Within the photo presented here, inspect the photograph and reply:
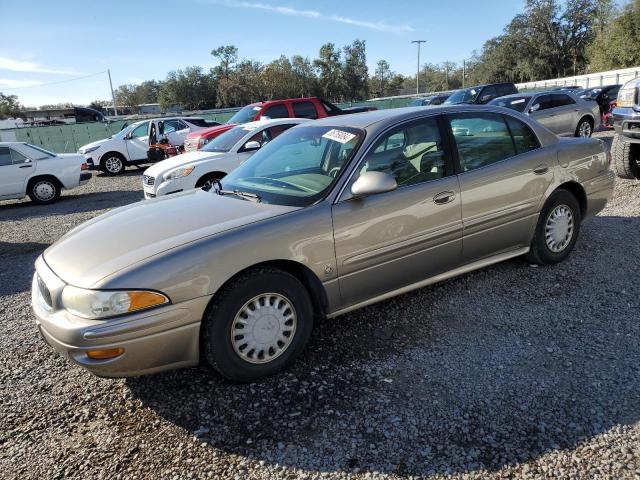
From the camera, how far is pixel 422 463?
7.73ft

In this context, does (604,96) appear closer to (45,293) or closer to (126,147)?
(126,147)

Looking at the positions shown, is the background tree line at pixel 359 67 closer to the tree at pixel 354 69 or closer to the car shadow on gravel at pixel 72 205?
the tree at pixel 354 69

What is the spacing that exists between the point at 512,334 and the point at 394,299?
101 cm

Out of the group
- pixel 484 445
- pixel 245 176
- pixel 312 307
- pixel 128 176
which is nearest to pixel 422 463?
pixel 484 445

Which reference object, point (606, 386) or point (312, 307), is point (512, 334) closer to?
point (606, 386)

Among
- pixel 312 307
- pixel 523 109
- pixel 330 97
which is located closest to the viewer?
pixel 312 307

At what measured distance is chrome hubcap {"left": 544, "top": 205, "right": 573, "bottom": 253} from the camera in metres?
4.48

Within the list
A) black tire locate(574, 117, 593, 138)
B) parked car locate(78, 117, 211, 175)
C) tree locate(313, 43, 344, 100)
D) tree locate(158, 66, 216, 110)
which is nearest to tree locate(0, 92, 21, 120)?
tree locate(158, 66, 216, 110)

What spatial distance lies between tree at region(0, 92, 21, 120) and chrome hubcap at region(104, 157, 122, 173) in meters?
83.2

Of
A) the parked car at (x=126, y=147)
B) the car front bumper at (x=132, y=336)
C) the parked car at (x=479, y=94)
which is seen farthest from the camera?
the parked car at (x=479, y=94)

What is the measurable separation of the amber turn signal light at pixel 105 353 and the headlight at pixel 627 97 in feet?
25.3

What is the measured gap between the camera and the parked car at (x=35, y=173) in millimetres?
10969

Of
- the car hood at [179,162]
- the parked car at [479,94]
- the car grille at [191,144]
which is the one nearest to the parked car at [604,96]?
the parked car at [479,94]

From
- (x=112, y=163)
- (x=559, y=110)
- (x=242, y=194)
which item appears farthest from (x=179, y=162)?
(x=559, y=110)
